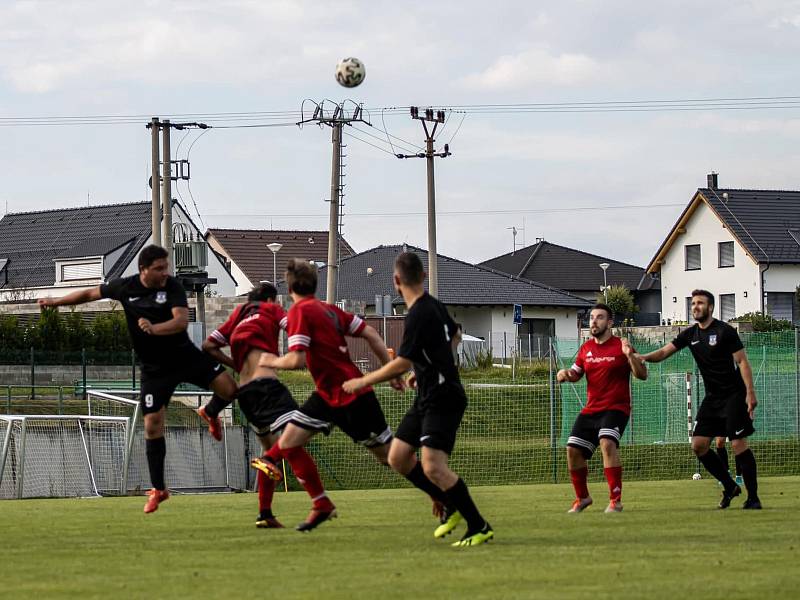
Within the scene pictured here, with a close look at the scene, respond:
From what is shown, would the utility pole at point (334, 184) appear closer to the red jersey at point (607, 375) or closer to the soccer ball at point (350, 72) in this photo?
the soccer ball at point (350, 72)

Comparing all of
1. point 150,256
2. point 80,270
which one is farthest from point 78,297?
point 80,270

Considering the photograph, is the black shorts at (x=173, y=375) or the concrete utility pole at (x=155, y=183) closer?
the black shorts at (x=173, y=375)

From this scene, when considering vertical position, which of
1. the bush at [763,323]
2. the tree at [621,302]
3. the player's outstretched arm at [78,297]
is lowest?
the bush at [763,323]

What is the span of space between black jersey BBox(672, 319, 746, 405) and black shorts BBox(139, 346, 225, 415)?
4.32m

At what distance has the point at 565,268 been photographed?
86938mm

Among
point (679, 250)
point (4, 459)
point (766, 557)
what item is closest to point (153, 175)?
point (4, 459)

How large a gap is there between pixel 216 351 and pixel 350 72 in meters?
20.3

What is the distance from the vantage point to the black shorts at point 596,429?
11703 mm

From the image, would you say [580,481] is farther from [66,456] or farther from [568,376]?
[66,456]

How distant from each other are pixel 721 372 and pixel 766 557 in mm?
4533

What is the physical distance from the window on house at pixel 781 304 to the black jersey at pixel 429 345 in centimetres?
5284

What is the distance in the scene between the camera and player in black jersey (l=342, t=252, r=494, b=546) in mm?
8328

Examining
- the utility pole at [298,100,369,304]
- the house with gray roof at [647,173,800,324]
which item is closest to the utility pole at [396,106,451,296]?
the utility pole at [298,100,369,304]

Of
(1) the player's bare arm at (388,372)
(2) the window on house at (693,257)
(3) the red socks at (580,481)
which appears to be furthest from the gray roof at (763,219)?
(1) the player's bare arm at (388,372)
